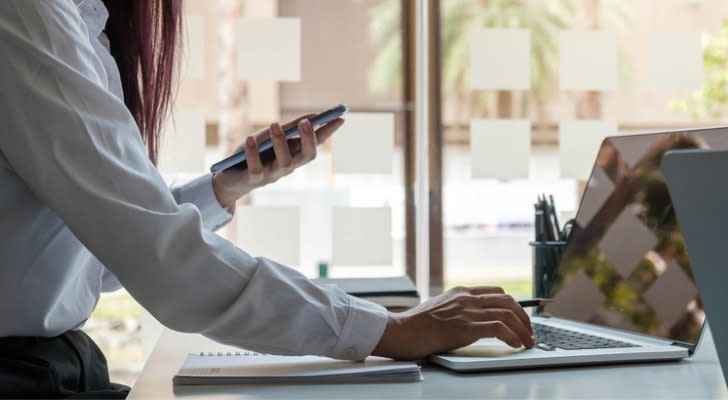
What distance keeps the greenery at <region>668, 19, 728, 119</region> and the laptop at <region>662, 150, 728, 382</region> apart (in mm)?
3609

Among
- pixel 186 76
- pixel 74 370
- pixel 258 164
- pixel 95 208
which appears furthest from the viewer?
pixel 186 76

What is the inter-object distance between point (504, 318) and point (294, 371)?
258 mm

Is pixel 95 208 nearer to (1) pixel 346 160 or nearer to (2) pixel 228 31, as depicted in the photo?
(1) pixel 346 160

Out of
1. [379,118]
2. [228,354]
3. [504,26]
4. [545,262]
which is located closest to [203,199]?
[228,354]

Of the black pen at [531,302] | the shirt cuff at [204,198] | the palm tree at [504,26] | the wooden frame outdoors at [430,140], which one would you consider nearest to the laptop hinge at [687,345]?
the black pen at [531,302]

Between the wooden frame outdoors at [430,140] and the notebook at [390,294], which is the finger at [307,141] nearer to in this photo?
the notebook at [390,294]

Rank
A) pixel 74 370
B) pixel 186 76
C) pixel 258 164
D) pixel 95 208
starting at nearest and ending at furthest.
→ 1. pixel 95 208
2. pixel 74 370
3. pixel 258 164
4. pixel 186 76

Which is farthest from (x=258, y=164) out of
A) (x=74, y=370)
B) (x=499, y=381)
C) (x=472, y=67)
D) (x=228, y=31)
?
(x=228, y=31)

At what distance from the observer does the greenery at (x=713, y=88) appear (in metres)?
4.11

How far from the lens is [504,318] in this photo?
1.04 metres

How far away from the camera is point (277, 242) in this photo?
2.62 m

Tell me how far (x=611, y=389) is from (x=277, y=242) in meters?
1.79

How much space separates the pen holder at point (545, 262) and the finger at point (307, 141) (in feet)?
1.29

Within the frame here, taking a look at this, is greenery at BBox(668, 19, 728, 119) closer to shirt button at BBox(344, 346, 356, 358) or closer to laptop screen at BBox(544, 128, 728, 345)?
laptop screen at BBox(544, 128, 728, 345)
